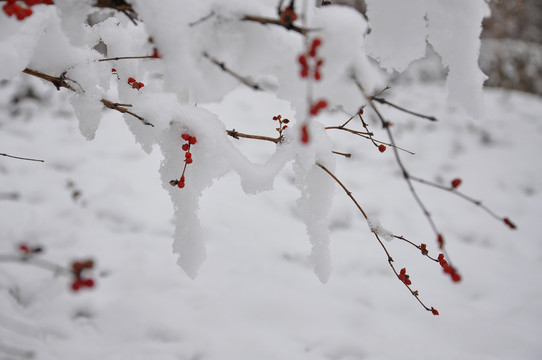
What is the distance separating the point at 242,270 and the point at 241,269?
1cm

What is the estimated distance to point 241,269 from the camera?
7.33 feet

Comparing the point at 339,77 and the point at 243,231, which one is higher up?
the point at 243,231

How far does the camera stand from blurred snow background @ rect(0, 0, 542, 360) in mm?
1772

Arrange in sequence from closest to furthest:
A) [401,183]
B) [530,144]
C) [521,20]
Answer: [401,183] → [530,144] → [521,20]

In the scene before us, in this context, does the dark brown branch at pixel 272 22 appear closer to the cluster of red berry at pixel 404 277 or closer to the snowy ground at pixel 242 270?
the cluster of red berry at pixel 404 277

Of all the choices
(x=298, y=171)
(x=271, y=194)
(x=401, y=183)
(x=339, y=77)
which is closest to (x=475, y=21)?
(x=339, y=77)

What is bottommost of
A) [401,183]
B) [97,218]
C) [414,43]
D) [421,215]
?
[414,43]

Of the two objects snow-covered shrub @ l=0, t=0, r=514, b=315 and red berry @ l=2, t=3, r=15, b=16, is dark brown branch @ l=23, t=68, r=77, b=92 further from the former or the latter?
red berry @ l=2, t=3, r=15, b=16

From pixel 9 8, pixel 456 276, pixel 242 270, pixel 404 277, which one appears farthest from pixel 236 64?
pixel 242 270

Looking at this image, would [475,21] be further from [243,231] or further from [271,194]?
[271,194]

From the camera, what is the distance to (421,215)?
3.27m

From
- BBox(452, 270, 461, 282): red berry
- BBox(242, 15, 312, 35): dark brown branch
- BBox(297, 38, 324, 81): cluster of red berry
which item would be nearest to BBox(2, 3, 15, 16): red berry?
BBox(242, 15, 312, 35): dark brown branch

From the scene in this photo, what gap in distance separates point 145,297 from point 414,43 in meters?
1.75

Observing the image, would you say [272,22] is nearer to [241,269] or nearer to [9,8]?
[9,8]
